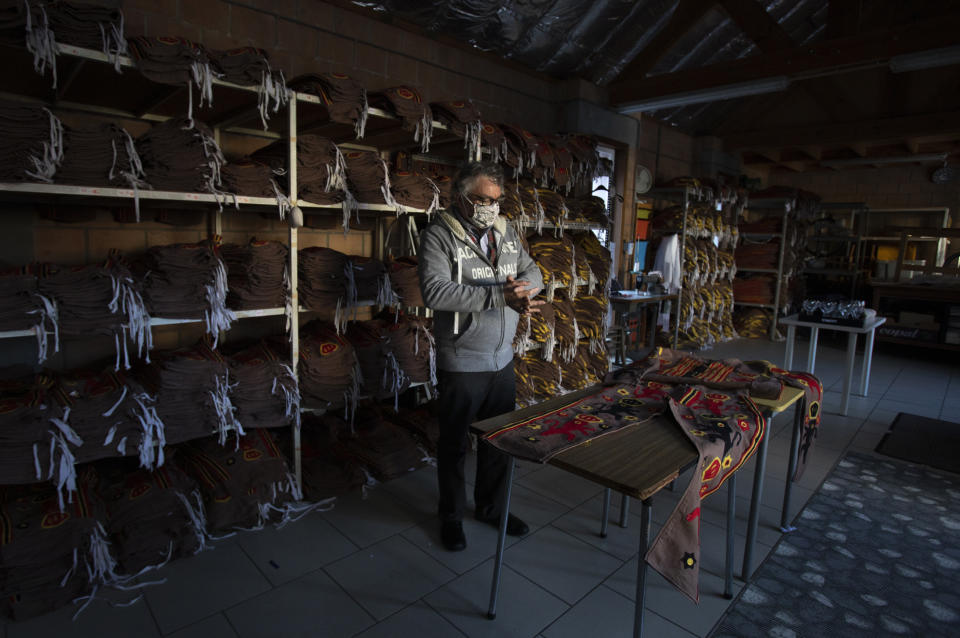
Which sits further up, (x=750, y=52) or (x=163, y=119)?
(x=750, y=52)

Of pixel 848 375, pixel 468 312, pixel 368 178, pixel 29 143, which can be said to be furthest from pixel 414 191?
pixel 848 375

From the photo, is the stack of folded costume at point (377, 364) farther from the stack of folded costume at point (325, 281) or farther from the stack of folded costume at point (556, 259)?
the stack of folded costume at point (556, 259)

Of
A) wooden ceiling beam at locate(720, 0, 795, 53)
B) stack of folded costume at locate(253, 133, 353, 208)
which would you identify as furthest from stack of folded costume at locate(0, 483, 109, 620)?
wooden ceiling beam at locate(720, 0, 795, 53)

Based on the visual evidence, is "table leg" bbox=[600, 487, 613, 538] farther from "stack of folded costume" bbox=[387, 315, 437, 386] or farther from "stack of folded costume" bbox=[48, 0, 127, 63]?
"stack of folded costume" bbox=[48, 0, 127, 63]

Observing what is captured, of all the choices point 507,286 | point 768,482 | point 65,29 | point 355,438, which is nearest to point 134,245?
point 65,29

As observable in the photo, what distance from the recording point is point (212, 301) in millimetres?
2443

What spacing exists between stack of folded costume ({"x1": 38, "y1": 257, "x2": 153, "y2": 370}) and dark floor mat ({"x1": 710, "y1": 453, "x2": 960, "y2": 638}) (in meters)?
2.61

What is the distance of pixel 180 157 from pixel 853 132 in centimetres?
837

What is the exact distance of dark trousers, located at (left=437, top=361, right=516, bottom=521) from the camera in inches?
94.5

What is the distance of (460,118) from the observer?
3174mm

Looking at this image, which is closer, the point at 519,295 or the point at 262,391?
the point at 519,295

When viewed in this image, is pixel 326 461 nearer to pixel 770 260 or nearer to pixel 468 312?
pixel 468 312

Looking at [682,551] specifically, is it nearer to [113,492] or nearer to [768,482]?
[768,482]

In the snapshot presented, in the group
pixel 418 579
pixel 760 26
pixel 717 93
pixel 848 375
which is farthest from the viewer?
pixel 717 93
